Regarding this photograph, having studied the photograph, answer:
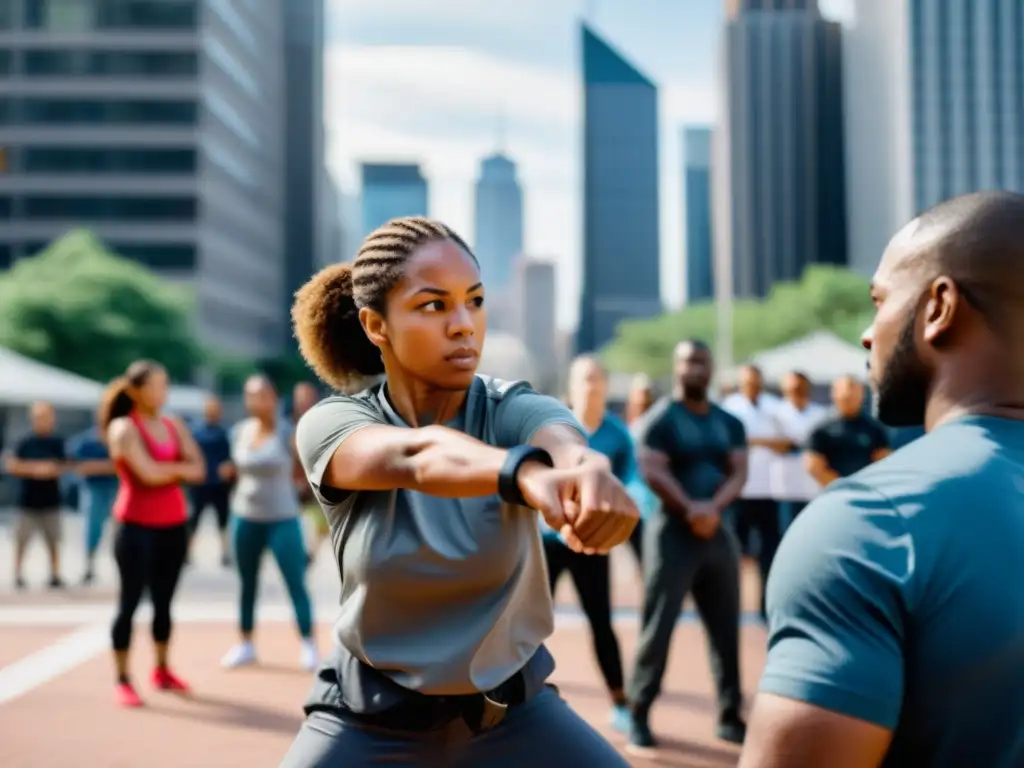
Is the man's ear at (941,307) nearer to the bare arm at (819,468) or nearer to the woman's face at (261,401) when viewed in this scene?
the bare arm at (819,468)

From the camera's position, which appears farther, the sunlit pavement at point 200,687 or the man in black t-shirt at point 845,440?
the man in black t-shirt at point 845,440

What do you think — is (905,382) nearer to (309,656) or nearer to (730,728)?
(730,728)

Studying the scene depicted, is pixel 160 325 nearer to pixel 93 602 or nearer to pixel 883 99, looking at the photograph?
pixel 93 602

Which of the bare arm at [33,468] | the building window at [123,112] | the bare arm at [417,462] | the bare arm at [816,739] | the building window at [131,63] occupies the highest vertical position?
the building window at [131,63]

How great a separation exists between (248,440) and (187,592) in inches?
149

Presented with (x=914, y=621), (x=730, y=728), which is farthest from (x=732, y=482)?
(x=914, y=621)

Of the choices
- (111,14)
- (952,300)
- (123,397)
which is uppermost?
(111,14)

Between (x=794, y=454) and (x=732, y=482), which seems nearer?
(x=732, y=482)

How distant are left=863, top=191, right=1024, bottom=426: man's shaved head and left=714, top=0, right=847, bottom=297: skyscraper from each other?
125 meters

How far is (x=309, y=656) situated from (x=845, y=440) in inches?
150

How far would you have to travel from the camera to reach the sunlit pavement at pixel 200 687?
19.0 ft

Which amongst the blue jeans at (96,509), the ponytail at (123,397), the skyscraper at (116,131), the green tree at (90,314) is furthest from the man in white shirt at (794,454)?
the skyscraper at (116,131)

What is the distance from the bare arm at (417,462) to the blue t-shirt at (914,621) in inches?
22.0

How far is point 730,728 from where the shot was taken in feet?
19.5
